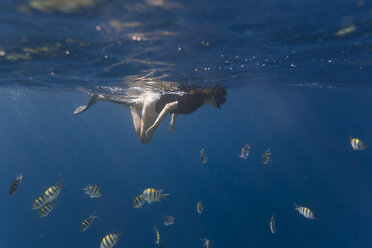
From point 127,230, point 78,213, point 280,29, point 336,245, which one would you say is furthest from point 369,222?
point 78,213

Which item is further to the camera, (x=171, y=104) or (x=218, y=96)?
(x=218, y=96)

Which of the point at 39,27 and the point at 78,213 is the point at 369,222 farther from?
the point at 39,27

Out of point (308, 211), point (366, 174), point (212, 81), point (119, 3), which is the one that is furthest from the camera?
point (366, 174)

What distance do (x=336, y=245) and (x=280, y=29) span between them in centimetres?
3272

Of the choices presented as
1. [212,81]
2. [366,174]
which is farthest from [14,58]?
[366,174]

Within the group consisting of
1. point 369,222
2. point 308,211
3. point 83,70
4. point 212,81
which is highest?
point 83,70

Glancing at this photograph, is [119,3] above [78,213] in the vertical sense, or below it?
above

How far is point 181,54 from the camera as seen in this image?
1009 centimetres

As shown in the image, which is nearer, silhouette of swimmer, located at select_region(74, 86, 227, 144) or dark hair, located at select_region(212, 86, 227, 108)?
silhouette of swimmer, located at select_region(74, 86, 227, 144)

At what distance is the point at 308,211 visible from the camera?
28.5 ft

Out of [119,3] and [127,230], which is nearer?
[119,3]

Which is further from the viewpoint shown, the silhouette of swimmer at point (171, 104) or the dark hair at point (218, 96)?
the dark hair at point (218, 96)

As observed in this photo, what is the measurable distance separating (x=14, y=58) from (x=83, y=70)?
318 centimetres

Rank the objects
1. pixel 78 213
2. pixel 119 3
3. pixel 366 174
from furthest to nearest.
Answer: pixel 366 174, pixel 78 213, pixel 119 3
